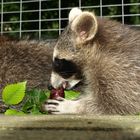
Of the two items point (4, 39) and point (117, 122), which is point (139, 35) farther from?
point (117, 122)

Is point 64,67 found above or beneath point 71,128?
above

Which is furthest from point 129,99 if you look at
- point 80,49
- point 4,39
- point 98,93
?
point 4,39

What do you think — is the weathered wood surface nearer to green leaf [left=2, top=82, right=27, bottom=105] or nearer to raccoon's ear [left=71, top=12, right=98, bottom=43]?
green leaf [left=2, top=82, right=27, bottom=105]

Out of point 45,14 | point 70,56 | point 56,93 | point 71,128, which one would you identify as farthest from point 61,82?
point 45,14

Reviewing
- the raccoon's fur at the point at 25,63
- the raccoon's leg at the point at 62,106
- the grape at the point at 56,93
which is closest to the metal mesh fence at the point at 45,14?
the raccoon's fur at the point at 25,63

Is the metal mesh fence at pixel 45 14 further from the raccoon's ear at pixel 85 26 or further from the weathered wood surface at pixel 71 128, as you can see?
the weathered wood surface at pixel 71 128

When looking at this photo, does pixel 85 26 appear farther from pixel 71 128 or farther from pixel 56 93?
pixel 71 128

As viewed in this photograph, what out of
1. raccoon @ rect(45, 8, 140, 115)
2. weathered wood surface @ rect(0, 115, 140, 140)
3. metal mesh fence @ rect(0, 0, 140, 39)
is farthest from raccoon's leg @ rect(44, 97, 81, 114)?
metal mesh fence @ rect(0, 0, 140, 39)
